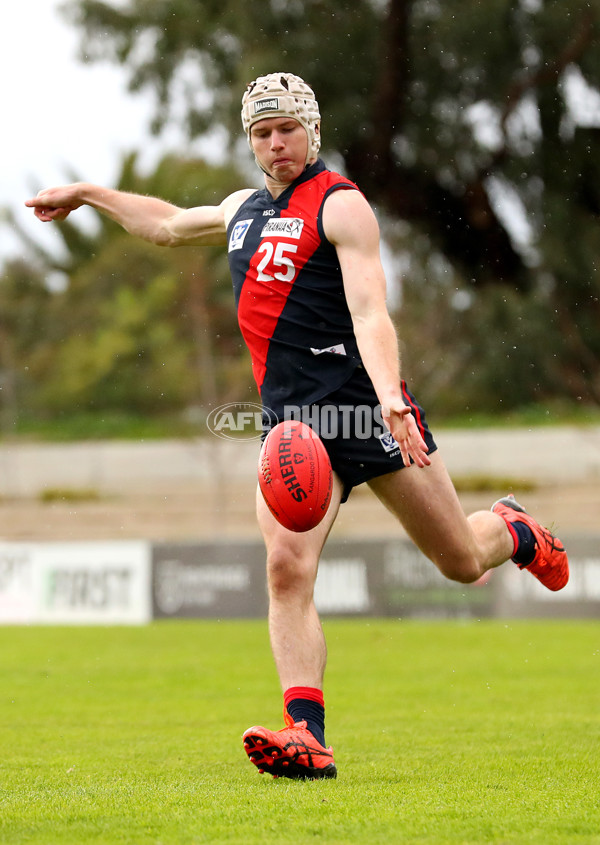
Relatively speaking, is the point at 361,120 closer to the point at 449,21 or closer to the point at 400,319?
the point at 449,21

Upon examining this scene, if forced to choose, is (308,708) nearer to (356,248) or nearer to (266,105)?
(356,248)

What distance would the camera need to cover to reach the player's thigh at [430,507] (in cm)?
470

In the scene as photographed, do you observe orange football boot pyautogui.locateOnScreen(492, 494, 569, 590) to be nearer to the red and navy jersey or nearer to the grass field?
the grass field

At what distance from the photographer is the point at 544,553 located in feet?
18.5

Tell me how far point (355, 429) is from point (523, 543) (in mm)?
1321

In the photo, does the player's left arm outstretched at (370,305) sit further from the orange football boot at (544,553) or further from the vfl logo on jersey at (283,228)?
the orange football boot at (544,553)

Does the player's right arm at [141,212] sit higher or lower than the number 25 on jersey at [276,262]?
higher

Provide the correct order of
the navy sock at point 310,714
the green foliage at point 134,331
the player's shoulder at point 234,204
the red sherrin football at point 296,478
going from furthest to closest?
the green foliage at point 134,331 < the player's shoulder at point 234,204 < the navy sock at point 310,714 < the red sherrin football at point 296,478

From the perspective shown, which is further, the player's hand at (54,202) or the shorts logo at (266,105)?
the player's hand at (54,202)

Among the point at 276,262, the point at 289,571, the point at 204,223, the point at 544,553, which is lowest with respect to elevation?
the point at 289,571

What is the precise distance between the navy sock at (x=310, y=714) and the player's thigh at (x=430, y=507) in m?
0.79

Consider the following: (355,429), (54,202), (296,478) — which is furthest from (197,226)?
(296,478)

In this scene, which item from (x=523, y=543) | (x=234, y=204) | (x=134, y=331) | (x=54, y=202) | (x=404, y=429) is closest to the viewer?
(x=404, y=429)

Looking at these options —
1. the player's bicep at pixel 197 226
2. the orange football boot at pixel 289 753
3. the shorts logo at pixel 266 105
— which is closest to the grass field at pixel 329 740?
the orange football boot at pixel 289 753
